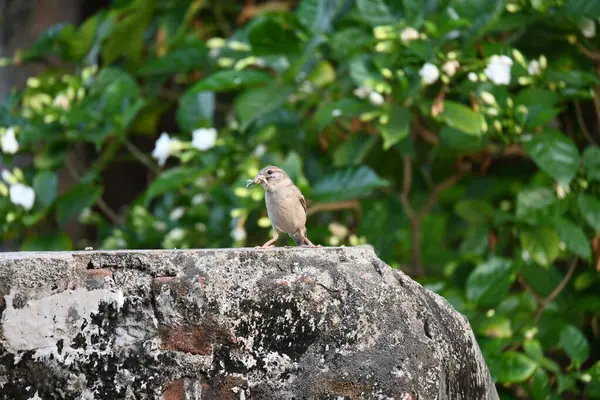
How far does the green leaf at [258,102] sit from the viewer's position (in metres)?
3.42

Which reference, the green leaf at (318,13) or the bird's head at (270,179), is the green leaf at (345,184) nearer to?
the green leaf at (318,13)

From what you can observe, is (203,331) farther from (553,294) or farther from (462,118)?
(553,294)

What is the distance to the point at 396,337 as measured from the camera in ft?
5.94

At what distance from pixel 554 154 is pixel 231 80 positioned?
122cm

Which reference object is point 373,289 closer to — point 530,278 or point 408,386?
point 408,386

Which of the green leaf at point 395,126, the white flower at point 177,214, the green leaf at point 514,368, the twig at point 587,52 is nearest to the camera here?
the green leaf at point 514,368

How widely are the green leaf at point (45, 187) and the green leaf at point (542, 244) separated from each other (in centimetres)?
195

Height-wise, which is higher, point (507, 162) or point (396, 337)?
point (396, 337)

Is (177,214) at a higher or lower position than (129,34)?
lower

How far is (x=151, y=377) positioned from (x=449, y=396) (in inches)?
23.4

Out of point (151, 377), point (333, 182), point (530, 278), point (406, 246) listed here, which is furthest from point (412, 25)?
point (151, 377)

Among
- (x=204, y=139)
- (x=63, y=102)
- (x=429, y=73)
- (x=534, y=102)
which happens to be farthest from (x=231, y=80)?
(x=534, y=102)

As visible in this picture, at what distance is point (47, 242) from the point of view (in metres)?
3.95

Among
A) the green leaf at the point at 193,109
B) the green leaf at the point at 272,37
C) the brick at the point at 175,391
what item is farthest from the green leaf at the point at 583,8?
the brick at the point at 175,391
